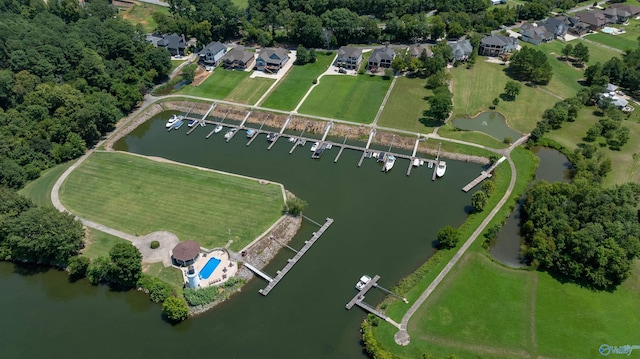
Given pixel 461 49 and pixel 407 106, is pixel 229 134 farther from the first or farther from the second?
pixel 461 49

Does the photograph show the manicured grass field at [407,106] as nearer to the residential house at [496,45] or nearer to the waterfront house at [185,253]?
the residential house at [496,45]

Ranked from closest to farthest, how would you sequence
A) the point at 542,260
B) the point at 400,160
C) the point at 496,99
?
1. the point at 542,260
2. the point at 400,160
3. the point at 496,99

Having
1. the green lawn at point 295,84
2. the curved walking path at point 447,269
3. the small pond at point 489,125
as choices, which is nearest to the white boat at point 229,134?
the green lawn at point 295,84

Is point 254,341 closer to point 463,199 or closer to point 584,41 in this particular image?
point 463,199

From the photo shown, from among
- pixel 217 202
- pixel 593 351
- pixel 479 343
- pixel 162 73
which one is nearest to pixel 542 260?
pixel 593 351

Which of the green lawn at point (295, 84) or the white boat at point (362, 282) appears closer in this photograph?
the white boat at point (362, 282)

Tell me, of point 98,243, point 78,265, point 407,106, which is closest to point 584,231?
point 407,106
